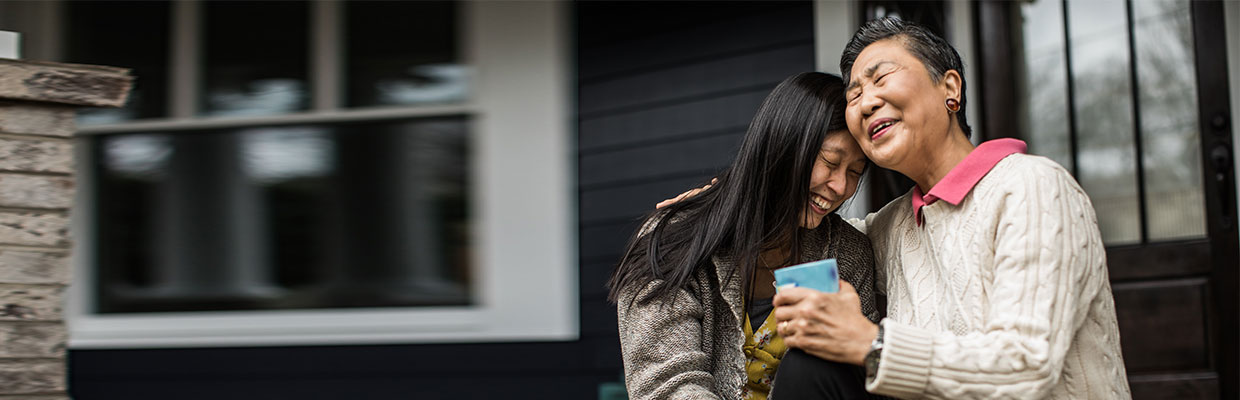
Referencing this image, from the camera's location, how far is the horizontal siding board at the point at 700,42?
3.31m

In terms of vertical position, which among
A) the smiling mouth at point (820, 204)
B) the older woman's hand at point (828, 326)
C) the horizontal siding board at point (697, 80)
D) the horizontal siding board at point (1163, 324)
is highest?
the horizontal siding board at point (697, 80)

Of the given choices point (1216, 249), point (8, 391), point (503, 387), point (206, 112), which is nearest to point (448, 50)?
point (206, 112)

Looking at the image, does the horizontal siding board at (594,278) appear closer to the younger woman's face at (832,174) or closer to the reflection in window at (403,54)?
the reflection in window at (403,54)

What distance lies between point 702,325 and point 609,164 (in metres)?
1.73

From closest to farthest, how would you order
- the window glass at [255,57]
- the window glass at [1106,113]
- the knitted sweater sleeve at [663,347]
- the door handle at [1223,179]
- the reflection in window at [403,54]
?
the knitted sweater sleeve at [663,347], the door handle at [1223,179], the window glass at [1106,113], the reflection in window at [403,54], the window glass at [255,57]

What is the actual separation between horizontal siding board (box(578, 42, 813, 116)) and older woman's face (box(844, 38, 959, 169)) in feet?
5.10

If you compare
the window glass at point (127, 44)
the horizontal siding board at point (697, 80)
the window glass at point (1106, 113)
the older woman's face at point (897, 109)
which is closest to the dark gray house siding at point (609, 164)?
the horizontal siding board at point (697, 80)

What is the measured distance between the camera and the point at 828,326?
1.57 m

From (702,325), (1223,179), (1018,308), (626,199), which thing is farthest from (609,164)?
(1018,308)

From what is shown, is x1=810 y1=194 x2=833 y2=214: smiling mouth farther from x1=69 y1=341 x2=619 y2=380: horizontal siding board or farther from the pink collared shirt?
x1=69 y1=341 x2=619 y2=380: horizontal siding board

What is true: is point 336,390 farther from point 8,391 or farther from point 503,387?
point 8,391

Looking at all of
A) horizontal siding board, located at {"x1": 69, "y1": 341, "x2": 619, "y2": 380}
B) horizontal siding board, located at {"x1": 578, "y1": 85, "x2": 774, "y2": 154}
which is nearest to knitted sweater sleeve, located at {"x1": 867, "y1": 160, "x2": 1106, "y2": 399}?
horizontal siding board, located at {"x1": 578, "y1": 85, "x2": 774, "y2": 154}

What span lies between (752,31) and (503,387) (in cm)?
149

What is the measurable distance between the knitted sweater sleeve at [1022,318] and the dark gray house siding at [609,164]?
177cm
